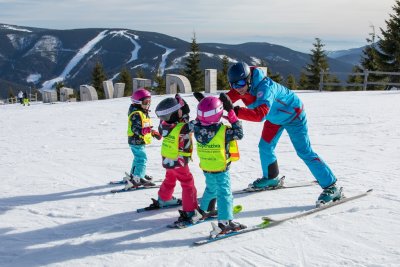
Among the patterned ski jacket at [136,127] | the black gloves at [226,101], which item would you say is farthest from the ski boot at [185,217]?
the patterned ski jacket at [136,127]

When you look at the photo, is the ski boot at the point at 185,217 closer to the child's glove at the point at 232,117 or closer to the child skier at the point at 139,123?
the child's glove at the point at 232,117

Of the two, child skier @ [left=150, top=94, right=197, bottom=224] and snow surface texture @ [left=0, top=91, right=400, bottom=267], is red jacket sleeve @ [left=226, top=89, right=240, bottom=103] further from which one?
snow surface texture @ [left=0, top=91, right=400, bottom=267]

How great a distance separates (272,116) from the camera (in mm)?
5602

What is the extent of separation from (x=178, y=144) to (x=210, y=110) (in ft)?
2.24

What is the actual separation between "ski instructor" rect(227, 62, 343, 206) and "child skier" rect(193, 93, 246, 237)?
23cm

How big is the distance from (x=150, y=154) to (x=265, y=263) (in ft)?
18.6

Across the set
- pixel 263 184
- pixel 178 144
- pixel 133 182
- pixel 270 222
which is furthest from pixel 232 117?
pixel 133 182

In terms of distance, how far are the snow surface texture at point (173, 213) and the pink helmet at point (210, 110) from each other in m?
1.29

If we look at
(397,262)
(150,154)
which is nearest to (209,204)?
(397,262)

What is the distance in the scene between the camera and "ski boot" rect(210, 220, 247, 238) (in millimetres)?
4686

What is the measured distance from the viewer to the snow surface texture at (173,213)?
435 cm

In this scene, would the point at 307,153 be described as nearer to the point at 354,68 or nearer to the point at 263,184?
the point at 263,184

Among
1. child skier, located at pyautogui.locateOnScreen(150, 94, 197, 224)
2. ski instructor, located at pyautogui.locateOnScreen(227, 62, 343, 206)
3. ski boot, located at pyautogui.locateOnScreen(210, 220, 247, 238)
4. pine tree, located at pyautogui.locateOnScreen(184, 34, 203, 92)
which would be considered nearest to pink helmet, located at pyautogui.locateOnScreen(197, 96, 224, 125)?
ski instructor, located at pyautogui.locateOnScreen(227, 62, 343, 206)

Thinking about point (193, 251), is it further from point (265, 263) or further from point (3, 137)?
point (3, 137)
